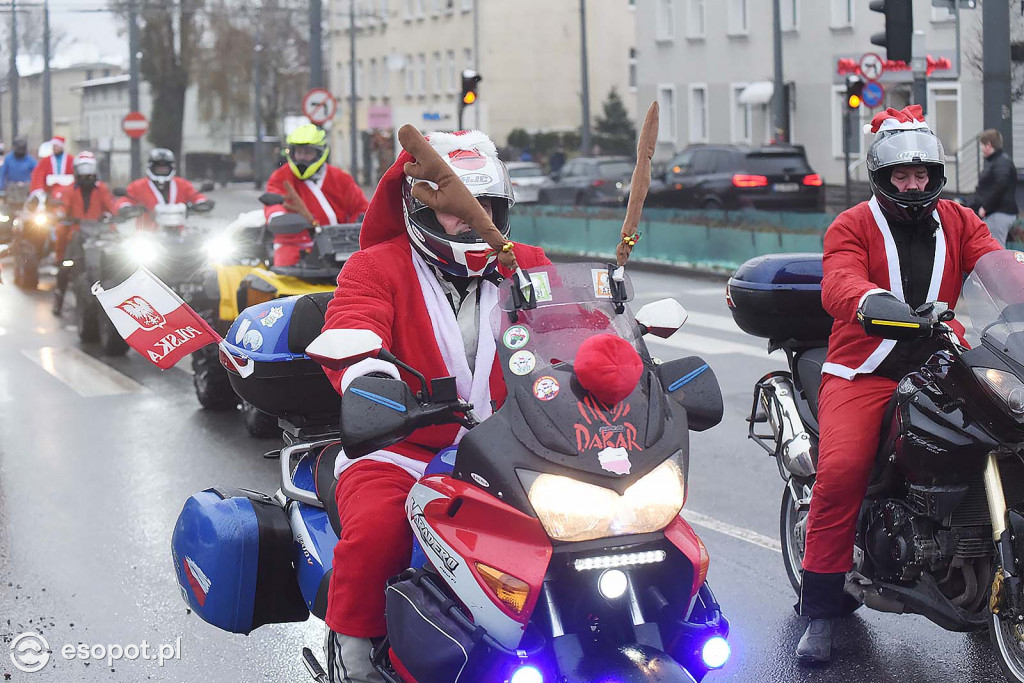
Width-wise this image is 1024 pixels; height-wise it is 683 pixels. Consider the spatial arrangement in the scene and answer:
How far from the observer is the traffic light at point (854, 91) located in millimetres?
21906

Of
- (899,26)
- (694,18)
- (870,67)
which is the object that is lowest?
(899,26)

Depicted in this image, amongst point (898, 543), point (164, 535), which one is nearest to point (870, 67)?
point (164, 535)

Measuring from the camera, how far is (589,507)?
132 inches

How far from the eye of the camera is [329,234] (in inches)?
380

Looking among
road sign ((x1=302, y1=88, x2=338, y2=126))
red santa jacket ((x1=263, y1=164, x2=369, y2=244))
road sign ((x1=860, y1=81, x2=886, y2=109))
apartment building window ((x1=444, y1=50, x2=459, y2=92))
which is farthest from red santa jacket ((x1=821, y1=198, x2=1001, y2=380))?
apartment building window ((x1=444, y1=50, x2=459, y2=92))

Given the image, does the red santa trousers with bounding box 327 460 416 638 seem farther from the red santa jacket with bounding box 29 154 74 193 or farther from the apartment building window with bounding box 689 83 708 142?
the apartment building window with bounding box 689 83 708 142

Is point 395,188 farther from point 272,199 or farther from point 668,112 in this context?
point 668,112

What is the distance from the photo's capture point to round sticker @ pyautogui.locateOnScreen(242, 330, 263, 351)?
538 cm

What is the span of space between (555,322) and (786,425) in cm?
249

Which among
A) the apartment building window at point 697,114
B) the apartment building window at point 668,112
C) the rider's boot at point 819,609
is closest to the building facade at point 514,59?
the apartment building window at point 668,112

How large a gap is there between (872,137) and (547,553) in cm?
282

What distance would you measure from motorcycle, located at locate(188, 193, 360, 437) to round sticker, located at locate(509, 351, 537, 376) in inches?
232

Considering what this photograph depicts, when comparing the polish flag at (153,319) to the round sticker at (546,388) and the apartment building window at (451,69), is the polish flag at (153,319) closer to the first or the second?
the round sticker at (546,388)

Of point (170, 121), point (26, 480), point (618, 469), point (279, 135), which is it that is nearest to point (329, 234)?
point (26, 480)
